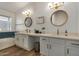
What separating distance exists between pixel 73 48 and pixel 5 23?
322 cm

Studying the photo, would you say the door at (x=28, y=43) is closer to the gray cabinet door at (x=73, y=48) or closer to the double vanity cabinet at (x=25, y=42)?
the double vanity cabinet at (x=25, y=42)

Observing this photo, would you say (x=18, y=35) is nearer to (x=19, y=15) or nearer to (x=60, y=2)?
(x=19, y=15)

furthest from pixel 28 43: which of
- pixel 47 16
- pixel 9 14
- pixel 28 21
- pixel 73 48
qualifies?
pixel 73 48

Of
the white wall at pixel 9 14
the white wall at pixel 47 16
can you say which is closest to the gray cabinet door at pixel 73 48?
the white wall at pixel 47 16

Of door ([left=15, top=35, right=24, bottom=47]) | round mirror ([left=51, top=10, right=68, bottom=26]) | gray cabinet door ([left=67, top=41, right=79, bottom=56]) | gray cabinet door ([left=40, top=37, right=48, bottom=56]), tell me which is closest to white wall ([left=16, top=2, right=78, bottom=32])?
round mirror ([left=51, top=10, right=68, bottom=26])

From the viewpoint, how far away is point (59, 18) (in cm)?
323

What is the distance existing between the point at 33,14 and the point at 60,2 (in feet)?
4.83

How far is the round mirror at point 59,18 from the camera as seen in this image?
3080 millimetres

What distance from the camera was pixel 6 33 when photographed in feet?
12.8

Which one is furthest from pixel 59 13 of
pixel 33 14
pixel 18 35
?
pixel 18 35

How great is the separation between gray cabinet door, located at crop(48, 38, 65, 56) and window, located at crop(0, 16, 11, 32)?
2454 millimetres

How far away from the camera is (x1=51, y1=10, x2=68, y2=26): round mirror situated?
308 centimetres

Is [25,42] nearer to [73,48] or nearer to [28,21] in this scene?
[28,21]

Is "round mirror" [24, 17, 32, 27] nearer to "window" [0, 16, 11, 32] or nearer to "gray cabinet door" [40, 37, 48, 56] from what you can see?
"window" [0, 16, 11, 32]
